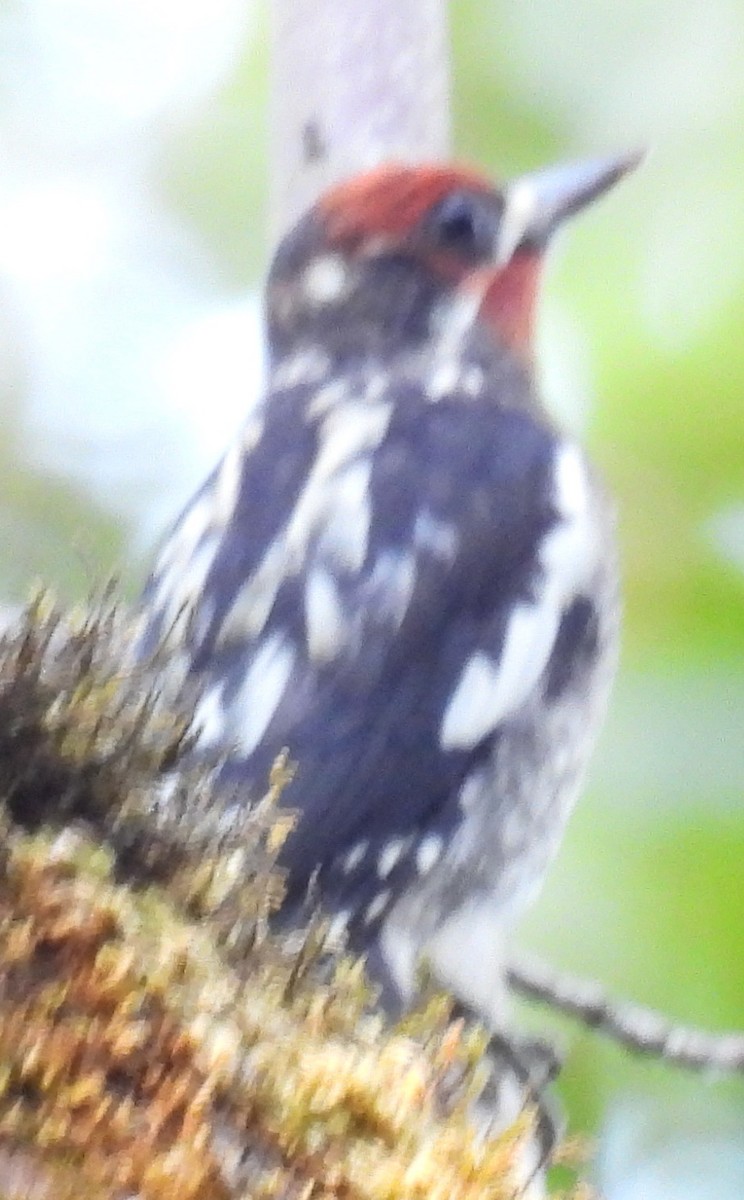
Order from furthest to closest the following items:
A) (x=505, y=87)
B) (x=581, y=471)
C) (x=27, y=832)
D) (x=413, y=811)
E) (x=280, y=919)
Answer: (x=505, y=87) < (x=581, y=471) < (x=413, y=811) < (x=280, y=919) < (x=27, y=832)

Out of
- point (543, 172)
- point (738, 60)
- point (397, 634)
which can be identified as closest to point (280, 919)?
point (397, 634)

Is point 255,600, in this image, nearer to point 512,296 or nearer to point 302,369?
point 302,369

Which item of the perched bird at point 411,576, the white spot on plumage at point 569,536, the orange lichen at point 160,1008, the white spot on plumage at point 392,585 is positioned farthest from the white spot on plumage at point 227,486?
the orange lichen at point 160,1008

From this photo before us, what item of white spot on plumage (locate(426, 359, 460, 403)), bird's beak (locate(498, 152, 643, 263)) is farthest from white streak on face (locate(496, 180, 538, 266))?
white spot on plumage (locate(426, 359, 460, 403))

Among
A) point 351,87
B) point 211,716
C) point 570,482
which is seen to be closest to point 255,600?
point 211,716

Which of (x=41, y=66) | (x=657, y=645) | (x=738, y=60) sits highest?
(x=738, y=60)

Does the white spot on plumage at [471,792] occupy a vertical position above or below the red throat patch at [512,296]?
below

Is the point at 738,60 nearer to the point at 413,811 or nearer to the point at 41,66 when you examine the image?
the point at 41,66

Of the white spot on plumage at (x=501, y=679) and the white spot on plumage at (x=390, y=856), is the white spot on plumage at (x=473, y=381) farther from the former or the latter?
the white spot on plumage at (x=390, y=856)

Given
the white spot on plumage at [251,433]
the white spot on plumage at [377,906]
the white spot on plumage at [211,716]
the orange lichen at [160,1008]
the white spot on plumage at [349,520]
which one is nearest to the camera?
the orange lichen at [160,1008]
